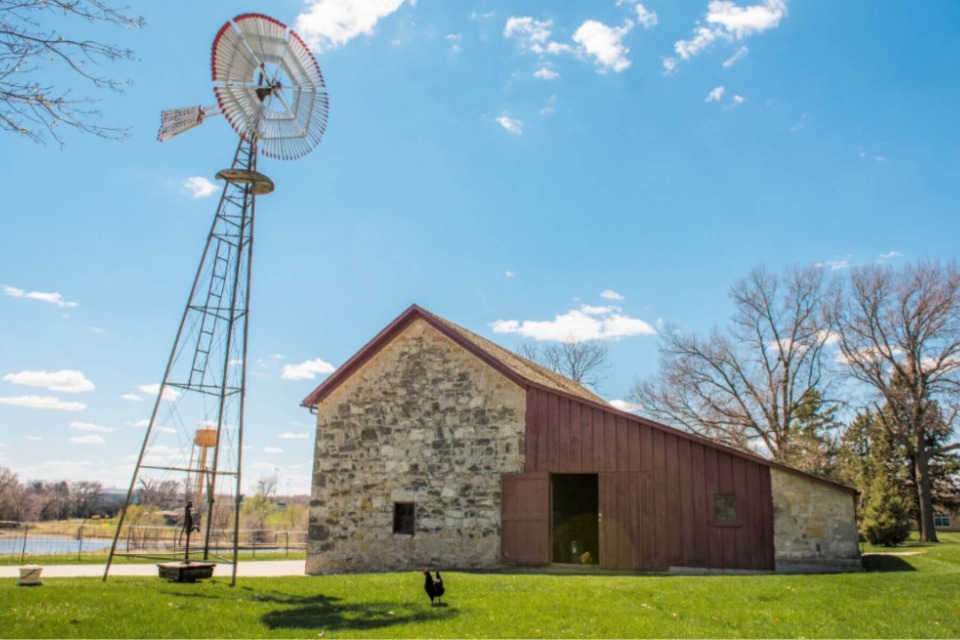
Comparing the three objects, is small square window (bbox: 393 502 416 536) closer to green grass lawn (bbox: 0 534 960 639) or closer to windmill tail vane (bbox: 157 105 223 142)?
green grass lawn (bbox: 0 534 960 639)

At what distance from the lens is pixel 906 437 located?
3006 cm

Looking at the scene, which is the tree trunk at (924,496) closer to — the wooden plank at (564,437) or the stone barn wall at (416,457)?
the wooden plank at (564,437)

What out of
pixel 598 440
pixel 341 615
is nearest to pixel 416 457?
pixel 598 440

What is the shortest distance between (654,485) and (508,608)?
6.75 meters

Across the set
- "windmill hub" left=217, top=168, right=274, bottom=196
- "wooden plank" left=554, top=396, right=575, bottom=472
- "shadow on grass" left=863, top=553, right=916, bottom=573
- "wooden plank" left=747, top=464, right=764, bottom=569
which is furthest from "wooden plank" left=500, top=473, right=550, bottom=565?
"windmill hub" left=217, top=168, right=274, bottom=196

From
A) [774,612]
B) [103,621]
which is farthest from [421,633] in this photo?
[774,612]

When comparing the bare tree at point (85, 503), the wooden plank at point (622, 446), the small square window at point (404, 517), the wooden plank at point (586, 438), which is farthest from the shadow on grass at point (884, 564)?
the bare tree at point (85, 503)

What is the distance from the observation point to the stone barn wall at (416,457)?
1616cm

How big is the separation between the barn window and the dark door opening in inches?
201

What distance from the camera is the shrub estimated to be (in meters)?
23.0

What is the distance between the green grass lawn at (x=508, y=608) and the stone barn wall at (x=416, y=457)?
4342 mm

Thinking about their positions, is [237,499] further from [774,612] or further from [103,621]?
[774,612]

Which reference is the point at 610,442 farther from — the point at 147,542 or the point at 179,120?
the point at 147,542

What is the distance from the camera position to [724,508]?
14.4m
